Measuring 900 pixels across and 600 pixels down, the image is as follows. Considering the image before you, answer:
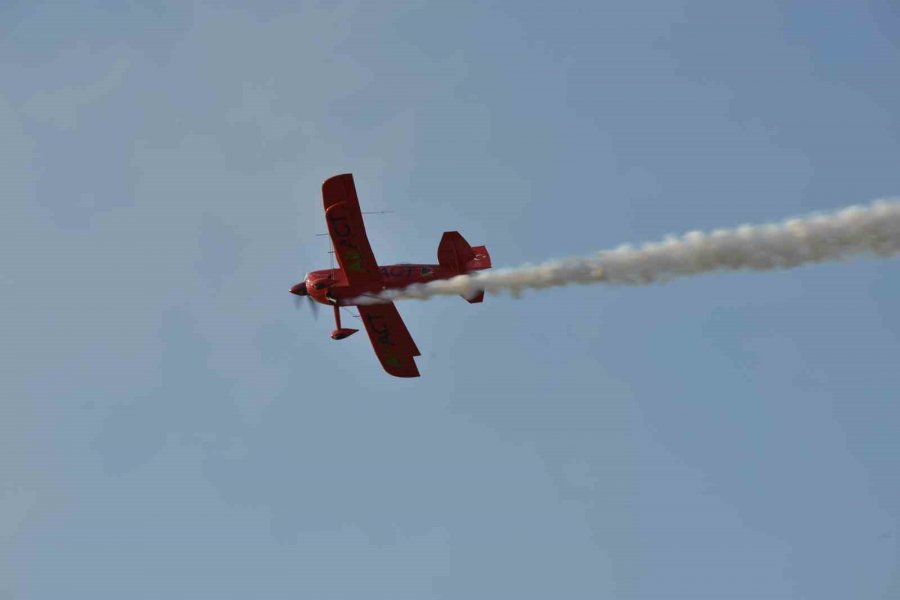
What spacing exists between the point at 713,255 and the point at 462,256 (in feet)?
20.7

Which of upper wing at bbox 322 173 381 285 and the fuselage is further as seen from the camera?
the fuselage

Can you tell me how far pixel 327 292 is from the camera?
2673 centimetres

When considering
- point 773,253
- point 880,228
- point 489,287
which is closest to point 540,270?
point 489,287

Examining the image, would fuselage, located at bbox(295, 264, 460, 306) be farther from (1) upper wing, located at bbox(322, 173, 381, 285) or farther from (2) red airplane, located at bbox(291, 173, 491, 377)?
(1) upper wing, located at bbox(322, 173, 381, 285)

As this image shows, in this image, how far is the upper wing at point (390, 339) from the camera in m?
27.1

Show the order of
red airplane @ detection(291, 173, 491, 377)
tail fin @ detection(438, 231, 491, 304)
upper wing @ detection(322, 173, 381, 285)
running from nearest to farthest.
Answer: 1. upper wing @ detection(322, 173, 381, 285)
2. red airplane @ detection(291, 173, 491, 377)
3. tail fin @ detection(438, 231, 491, 304)

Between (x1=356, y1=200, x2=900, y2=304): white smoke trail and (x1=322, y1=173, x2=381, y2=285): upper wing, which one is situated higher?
(x1=322, y1=173, x2=381, y2=285): upper wing

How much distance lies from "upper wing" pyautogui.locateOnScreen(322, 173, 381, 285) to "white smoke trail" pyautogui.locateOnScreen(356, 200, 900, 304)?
0.80m

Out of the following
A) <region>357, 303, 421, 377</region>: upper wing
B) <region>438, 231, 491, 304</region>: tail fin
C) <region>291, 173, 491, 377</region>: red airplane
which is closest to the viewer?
<region>291, 173, 491, 377</region>: red airplane

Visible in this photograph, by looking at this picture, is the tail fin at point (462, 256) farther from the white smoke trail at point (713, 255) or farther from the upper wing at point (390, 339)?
the upper wing at point (390, 339)

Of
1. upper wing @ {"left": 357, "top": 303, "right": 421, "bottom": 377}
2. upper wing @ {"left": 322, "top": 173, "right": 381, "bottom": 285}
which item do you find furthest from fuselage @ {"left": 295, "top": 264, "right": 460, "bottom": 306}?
upper wing @ {"left": 357, "top": 303, "right": 421, "bottom": 377}

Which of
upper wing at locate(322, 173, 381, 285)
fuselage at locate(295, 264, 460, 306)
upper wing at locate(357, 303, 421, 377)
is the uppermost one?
upper wing at locate(322, 173, 381, 285)

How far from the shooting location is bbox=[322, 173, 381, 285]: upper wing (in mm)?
24812

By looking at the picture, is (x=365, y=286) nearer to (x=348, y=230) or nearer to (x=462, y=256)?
(x=348, y=230)
